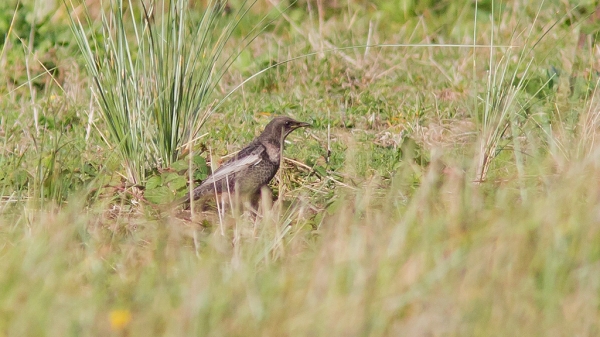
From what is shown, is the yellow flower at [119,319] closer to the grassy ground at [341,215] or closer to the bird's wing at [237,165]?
the grassy ground at [341,215]

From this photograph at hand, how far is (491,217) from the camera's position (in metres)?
3.57

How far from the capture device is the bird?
17.6 feet

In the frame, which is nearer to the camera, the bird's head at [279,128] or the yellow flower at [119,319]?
the yellow flower at [119,319]

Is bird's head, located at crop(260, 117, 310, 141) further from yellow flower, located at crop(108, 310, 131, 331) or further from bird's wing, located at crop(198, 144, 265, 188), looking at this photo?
yellow flower, located at crop(108, 310, 131, 331)

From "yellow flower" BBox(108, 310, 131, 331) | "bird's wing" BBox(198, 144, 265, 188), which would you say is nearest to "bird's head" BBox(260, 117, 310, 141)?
"bird's wing" BBox(198, 144, 265, 188)

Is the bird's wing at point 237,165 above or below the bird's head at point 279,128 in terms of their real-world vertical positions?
below

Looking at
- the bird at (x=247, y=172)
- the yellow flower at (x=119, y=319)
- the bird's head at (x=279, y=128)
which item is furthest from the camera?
the bird's head at (x=279, y=128)

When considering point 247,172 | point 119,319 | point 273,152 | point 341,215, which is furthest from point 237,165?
point 119,319

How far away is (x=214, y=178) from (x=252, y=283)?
1993 mm

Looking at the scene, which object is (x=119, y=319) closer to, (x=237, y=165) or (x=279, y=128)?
(x=237, y=165)

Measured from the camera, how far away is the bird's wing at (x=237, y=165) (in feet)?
17.6

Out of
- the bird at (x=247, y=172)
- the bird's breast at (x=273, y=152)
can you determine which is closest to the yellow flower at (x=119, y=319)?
the bird at (x=247, y=172)

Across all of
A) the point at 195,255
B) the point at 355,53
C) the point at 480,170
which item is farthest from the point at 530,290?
the point at 355,53

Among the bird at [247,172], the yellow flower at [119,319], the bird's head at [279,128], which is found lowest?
the bird at [247,172]
